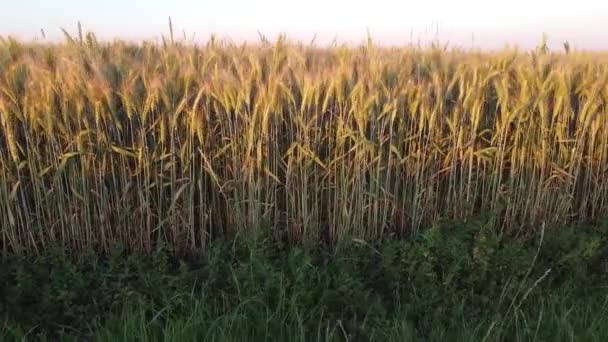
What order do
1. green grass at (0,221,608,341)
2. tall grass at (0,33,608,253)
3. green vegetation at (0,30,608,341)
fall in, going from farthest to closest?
tall grass at (0,33,608,253) < green vegetation at (0,30,608,341) < green grass at (0,221,608,341)

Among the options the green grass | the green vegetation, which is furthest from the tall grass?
the green grass

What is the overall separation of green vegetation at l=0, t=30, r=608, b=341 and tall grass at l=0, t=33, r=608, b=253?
0.6 inches

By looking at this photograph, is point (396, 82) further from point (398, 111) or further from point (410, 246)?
point (410, 246)

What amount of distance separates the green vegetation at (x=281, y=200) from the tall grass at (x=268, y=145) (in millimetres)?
15

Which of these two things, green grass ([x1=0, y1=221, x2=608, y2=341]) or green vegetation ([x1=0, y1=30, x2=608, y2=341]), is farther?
green vegetation ([x1=0, y1=30, x2=608, y2=341])

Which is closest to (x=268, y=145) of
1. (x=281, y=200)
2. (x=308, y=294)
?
(x=281, y=200)

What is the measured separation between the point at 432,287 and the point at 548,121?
4.80ft

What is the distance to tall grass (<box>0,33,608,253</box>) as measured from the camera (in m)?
3.58

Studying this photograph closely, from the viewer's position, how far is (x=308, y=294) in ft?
11.0

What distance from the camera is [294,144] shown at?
3691 mm

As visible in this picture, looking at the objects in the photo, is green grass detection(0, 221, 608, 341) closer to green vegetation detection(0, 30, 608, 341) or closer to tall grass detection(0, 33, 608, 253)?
green vegetation detection(0, 30, 608, 341)

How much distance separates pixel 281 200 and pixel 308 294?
2.43 feet

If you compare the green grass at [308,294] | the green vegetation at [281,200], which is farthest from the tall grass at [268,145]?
the green grass at [308,294]

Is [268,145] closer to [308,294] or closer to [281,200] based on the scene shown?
[281,200]
